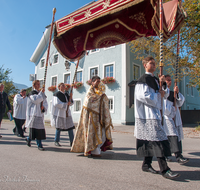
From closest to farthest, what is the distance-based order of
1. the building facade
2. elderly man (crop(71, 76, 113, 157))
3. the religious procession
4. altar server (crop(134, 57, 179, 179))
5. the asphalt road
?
the asphalt road < altar server (crop(134, 57, 179, 179)) < the religious procession < elderly man (crop(71, 76, 113, 157)) < the building facade

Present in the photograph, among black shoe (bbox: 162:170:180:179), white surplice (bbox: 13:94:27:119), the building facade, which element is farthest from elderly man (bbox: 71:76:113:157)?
the building facade

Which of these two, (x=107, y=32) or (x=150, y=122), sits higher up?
(x=107, y=32)

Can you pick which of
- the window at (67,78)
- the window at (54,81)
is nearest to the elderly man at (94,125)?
the window at (67,78)

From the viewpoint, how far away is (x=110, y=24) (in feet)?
17.9

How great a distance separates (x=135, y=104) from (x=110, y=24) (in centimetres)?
295

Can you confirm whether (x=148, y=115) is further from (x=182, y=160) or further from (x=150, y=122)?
(x=182, y=160)

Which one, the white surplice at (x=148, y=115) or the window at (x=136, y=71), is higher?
the window at (x=136, y=71)

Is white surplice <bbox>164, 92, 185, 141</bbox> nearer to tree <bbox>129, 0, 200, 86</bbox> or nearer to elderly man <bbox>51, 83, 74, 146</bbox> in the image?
elderly man <bbox>51, 83, 74, 146</bbox>

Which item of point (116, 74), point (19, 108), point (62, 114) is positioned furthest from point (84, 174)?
point (116, 74)

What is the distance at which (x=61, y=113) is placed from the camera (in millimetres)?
6203

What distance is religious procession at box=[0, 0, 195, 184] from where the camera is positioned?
3.29 meters

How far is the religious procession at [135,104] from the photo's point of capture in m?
3.29

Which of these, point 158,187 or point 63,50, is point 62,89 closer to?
point 63,50

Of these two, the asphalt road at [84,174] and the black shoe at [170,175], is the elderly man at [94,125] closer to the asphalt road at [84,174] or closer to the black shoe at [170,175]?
the asphalt road at [84,174]
